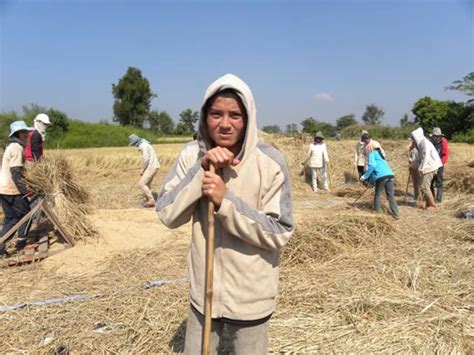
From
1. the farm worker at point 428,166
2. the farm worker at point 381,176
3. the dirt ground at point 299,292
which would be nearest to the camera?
the dirt ground at point 299,292

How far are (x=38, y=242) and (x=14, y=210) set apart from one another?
55 centimetres

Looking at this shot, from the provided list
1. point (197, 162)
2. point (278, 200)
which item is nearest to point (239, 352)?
point (278, 200)

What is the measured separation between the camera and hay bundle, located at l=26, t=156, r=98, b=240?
187 inches

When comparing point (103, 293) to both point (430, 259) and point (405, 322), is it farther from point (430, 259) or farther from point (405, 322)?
point (430, 259)

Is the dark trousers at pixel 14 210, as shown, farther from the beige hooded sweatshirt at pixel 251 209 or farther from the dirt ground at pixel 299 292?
the beige hooded sweatshirt at pixel 251 209

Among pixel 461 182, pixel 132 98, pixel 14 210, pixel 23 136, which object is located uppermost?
pixel 132 98

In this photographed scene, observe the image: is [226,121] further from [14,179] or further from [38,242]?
[38,242]

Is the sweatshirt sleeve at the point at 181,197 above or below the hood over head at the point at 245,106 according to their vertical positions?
below

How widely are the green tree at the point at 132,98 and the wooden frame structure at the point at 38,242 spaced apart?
33.1m

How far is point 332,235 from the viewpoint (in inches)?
189

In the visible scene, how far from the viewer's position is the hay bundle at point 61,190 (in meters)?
4.76

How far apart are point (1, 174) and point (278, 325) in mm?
4081

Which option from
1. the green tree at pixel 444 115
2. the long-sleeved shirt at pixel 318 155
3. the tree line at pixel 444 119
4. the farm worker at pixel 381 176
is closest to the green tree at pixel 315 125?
the tree line at pixel 444 119

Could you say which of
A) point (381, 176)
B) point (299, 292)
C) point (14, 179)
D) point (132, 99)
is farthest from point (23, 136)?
point (132, 99)
